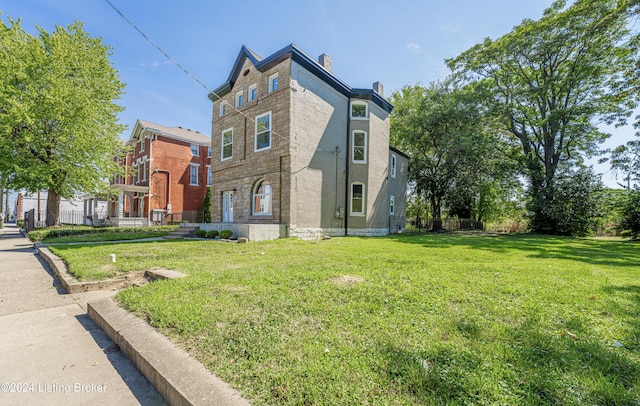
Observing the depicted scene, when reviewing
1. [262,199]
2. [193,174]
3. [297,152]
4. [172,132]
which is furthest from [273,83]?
[172,132]

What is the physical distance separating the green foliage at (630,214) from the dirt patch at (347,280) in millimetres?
19579

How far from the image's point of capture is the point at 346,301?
344 cm

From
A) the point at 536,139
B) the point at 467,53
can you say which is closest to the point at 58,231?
the point at 467,53

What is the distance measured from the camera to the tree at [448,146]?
1952 cm

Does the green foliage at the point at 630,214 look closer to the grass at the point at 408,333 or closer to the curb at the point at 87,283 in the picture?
the grass at the point at 408,333

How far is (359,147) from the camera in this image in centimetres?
1494

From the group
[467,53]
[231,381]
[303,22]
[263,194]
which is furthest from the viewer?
[467,53]

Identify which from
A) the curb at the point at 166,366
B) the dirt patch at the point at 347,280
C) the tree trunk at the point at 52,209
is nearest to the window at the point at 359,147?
the dirt patch at the point at 347,280

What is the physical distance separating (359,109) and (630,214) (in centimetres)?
1638

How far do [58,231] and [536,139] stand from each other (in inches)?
1183

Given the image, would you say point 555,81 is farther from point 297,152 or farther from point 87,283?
point 87,283

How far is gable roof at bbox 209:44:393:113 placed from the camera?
12.1 metres

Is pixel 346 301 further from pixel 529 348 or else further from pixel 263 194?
pixel 263 194

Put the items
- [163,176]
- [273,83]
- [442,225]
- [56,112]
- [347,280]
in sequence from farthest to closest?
[163,176], [442,225], [56,112], [273,83], [347,280]
